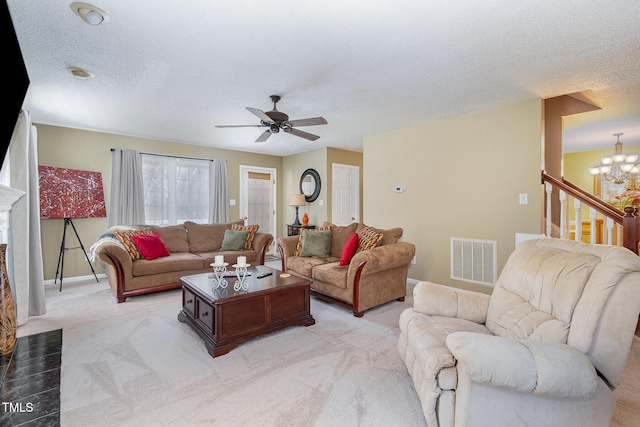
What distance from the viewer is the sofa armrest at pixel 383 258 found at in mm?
3086

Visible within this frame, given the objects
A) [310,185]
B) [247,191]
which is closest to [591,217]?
[310,185]

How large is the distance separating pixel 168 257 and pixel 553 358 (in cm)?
431

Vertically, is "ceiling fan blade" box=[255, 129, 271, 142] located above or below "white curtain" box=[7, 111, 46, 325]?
above

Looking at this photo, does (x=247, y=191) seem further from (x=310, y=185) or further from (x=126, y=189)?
(x=126, y=189)

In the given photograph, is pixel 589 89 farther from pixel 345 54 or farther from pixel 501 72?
pixel 345 54

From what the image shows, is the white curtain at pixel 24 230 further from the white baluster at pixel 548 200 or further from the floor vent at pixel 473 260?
the white baluster at pixel 548 200

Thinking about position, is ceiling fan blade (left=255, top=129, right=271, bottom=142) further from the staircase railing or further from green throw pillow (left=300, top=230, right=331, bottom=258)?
the staircase railing

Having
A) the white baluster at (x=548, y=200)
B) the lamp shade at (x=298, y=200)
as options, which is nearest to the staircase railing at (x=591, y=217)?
the white baluster at (x=548, y=200)

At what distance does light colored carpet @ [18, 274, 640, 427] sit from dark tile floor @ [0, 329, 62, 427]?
0.07 meters

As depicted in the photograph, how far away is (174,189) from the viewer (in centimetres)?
568

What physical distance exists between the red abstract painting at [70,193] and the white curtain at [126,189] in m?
0.19

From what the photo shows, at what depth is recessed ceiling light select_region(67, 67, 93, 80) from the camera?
268 centimetres

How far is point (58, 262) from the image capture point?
4551 millimetres

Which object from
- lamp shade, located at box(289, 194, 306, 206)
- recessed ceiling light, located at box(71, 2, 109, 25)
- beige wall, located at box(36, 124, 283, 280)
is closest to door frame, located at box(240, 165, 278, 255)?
lamp shade, located at box(289, 194, 306, 206)
